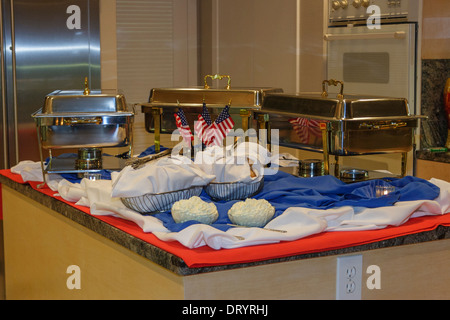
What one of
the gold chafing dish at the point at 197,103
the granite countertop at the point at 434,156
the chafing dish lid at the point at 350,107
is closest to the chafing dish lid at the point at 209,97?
the gold chafing dish at the point at 197,103

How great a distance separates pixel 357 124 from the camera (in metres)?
1.92

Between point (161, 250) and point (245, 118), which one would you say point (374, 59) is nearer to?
point (245, 118)

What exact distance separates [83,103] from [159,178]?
66 centimetres

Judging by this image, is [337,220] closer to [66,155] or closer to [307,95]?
[307,95]

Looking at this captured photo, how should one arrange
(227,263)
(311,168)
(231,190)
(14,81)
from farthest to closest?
(14,81), (311,168), (231,190), (227,263)

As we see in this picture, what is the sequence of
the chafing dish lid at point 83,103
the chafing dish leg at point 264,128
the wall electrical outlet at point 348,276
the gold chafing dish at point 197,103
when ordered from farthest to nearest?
the gold chafing dish at point 197,103 → the chafing dish leg at point 264,128 → the chafing dish lid at point 83,103 → the wall electrical outlet at point 348,276

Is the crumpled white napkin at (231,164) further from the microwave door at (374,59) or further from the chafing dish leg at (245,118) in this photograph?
the microwave door at (374,59)

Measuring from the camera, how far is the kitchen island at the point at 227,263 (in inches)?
53.4

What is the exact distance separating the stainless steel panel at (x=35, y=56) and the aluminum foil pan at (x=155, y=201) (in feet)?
7.39

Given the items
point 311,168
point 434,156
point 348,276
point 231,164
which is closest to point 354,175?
point 311,168

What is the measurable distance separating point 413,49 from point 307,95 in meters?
1.01

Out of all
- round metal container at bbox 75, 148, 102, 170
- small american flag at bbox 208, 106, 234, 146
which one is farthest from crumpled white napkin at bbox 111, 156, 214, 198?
round metal container at bbox 75, 148, 102, 170
